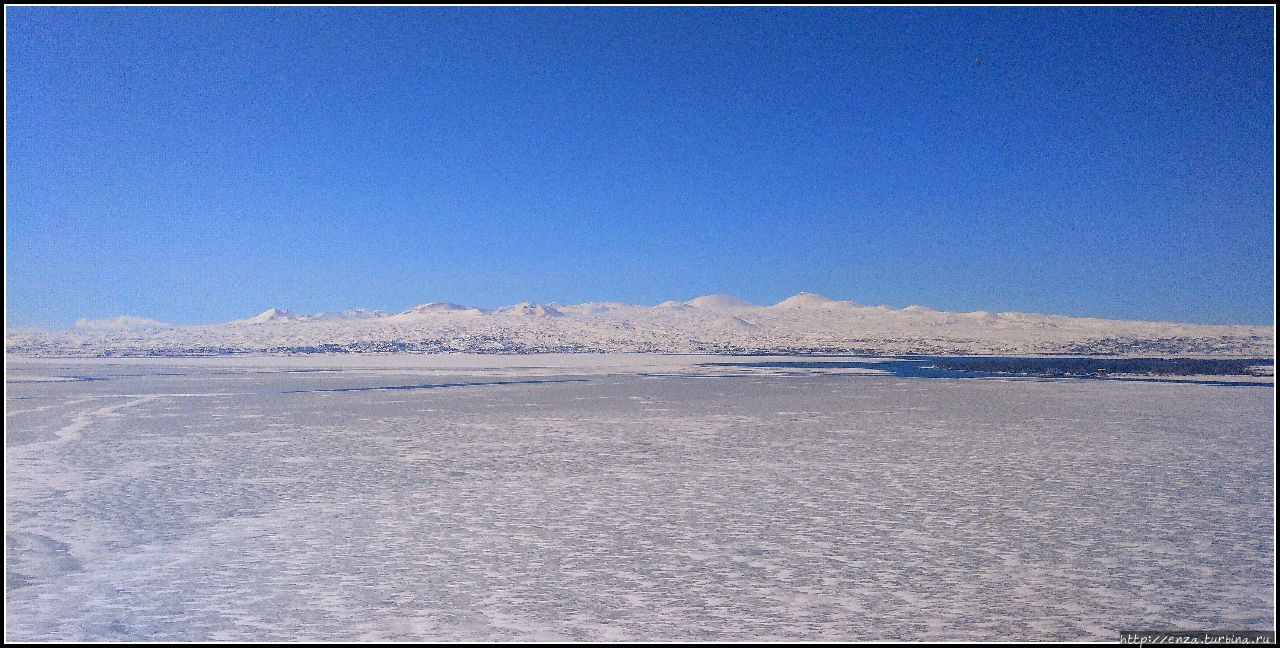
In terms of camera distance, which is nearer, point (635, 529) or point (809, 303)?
point (635, 529)

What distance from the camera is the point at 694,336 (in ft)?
318

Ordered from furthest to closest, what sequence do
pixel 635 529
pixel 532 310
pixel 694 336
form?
pixel 532 310 < pixel 694 336 < pixel 635 529

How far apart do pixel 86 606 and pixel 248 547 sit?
1.16 meters

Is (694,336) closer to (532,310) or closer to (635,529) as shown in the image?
(532,310)

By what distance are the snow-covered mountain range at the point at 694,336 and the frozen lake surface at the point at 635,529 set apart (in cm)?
5624

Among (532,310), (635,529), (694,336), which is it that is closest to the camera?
(635,529)

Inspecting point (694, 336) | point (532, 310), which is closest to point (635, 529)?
point (694, 336)

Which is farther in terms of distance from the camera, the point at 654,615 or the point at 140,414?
the point at 140,414

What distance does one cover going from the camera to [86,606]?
4270mm

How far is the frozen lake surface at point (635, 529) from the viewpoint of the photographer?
4.14 m

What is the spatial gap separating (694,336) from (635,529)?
3594 inches

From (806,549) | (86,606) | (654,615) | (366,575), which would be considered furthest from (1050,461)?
(86,606)

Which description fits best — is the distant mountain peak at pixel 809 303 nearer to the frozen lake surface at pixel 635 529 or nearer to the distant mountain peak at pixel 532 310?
the distant mountain peak at pixel 532 310

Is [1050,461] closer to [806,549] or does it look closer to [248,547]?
[806,549]
